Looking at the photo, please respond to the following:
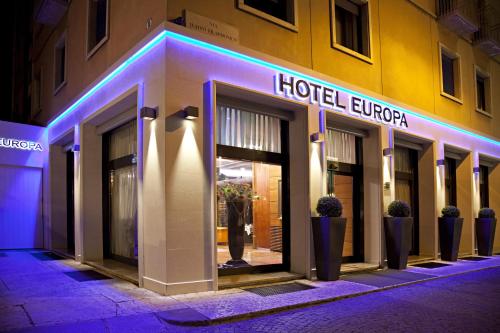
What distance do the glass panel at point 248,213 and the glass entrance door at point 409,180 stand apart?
16.2 feet

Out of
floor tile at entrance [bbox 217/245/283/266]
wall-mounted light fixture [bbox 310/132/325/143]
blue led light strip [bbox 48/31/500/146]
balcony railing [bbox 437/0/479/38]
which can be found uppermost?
balcony railing [bbox 437/0/479/38]

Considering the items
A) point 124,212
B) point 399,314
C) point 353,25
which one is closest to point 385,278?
point 399,314

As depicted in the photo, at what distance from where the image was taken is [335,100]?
9.49 metres

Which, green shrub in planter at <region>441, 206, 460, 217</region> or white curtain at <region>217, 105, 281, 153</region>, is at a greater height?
white curtain at <region>217, 105, 281, 153</region>

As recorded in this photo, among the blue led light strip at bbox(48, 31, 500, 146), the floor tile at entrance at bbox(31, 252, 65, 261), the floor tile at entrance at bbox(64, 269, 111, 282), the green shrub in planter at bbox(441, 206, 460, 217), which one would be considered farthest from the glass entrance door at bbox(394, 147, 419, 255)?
the floor tile at entrance at bbox(31, 252, 65, 261)

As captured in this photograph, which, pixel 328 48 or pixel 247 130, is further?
pixel 328 48

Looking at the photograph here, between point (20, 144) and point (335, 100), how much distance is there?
9.82 metres

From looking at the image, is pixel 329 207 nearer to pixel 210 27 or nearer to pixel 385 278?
pixel 385 278

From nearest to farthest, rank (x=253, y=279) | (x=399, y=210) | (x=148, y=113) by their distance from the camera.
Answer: (x=148, y=113)
(x=253, y=279)
(x=399, y=210)

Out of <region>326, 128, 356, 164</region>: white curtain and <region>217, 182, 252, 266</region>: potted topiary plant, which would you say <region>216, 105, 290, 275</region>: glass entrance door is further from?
<region>326, 128, 356, 164</region>: white curtain

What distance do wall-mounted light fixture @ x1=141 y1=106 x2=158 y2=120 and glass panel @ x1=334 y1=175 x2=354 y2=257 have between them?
5.23m

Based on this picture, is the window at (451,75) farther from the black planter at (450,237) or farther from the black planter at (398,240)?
the black planter at (398,240)

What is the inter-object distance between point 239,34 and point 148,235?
12.9 ft

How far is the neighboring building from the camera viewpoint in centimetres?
702
